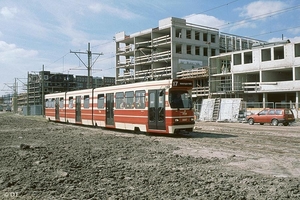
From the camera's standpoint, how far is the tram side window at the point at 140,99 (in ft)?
63.1

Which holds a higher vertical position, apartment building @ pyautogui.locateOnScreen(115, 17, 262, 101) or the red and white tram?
apartment building @ pyautogui.locateOnScreen(115, 17, 262, 101)

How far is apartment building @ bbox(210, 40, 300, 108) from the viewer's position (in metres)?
42.5

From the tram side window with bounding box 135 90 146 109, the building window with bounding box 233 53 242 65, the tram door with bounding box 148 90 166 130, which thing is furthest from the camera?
the building window with bounding box 233 53 242 65

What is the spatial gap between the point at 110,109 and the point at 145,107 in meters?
4.86

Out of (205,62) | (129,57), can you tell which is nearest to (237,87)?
(205,62)

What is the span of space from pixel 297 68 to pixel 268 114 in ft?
51.4

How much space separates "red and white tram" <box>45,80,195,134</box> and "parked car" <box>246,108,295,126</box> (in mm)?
12584

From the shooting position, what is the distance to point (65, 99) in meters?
32.2

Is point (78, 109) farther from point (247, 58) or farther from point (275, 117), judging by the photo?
point (247, 58)

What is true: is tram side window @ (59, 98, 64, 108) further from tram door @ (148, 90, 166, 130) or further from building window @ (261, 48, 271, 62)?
building window @ (261, 48, 271, 62)

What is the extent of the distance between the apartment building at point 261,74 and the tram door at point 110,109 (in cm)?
2332

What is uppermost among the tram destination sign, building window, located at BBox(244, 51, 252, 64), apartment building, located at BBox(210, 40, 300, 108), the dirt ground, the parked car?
building window, located at BBox(244, 51, 252, 64)

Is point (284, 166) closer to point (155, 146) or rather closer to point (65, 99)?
point (155, 146)

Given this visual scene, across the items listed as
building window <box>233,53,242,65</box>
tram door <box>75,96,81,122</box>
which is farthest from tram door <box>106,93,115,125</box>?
building window <box>233,53,242,65</box>
